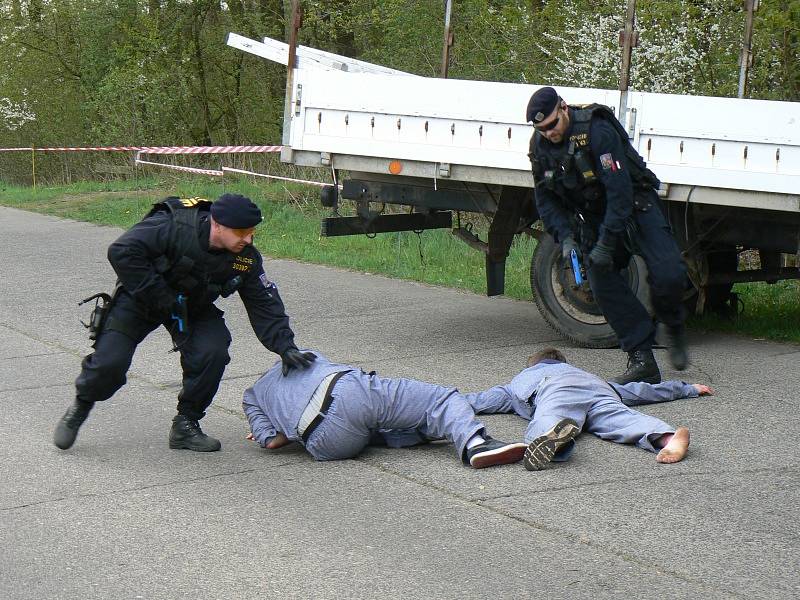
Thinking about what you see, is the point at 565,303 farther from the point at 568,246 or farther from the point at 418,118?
the point at 418,118

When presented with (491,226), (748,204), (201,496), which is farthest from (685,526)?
(491,226)

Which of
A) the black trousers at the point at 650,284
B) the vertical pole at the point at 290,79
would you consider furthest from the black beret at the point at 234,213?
the vertical pole at the point at 290,79

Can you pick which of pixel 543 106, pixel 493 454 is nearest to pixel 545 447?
pixel 493 454

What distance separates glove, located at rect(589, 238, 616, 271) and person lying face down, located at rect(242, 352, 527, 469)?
172cm

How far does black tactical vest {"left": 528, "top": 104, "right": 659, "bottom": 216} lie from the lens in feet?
22.5

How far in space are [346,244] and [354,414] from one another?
29.6ft

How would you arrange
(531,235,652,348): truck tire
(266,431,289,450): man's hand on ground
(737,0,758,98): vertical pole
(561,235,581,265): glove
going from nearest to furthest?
(266,431,289,450): man's hand on ground
(561,235,581,265): glove
(531,235,652,348): truck tire
(737,0,758,98): vertical pole

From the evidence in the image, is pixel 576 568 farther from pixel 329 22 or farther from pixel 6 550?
pixel 329 22

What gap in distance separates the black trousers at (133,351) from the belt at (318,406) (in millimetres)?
534

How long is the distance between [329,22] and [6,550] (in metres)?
19.3

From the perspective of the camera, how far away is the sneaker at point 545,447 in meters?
5.34

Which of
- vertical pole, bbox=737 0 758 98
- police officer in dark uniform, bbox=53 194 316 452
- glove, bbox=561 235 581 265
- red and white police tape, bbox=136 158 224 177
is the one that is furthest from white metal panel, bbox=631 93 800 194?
red and white police tape, bbox=136 158 224 177

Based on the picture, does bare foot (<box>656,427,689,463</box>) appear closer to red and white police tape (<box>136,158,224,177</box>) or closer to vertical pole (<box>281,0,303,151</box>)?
vertical pole (<box>281,0,303,151</box>)

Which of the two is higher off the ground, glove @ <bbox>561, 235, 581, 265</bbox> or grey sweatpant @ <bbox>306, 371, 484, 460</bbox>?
glove @ <bbox>561, 235, 581, 265</bbox>
